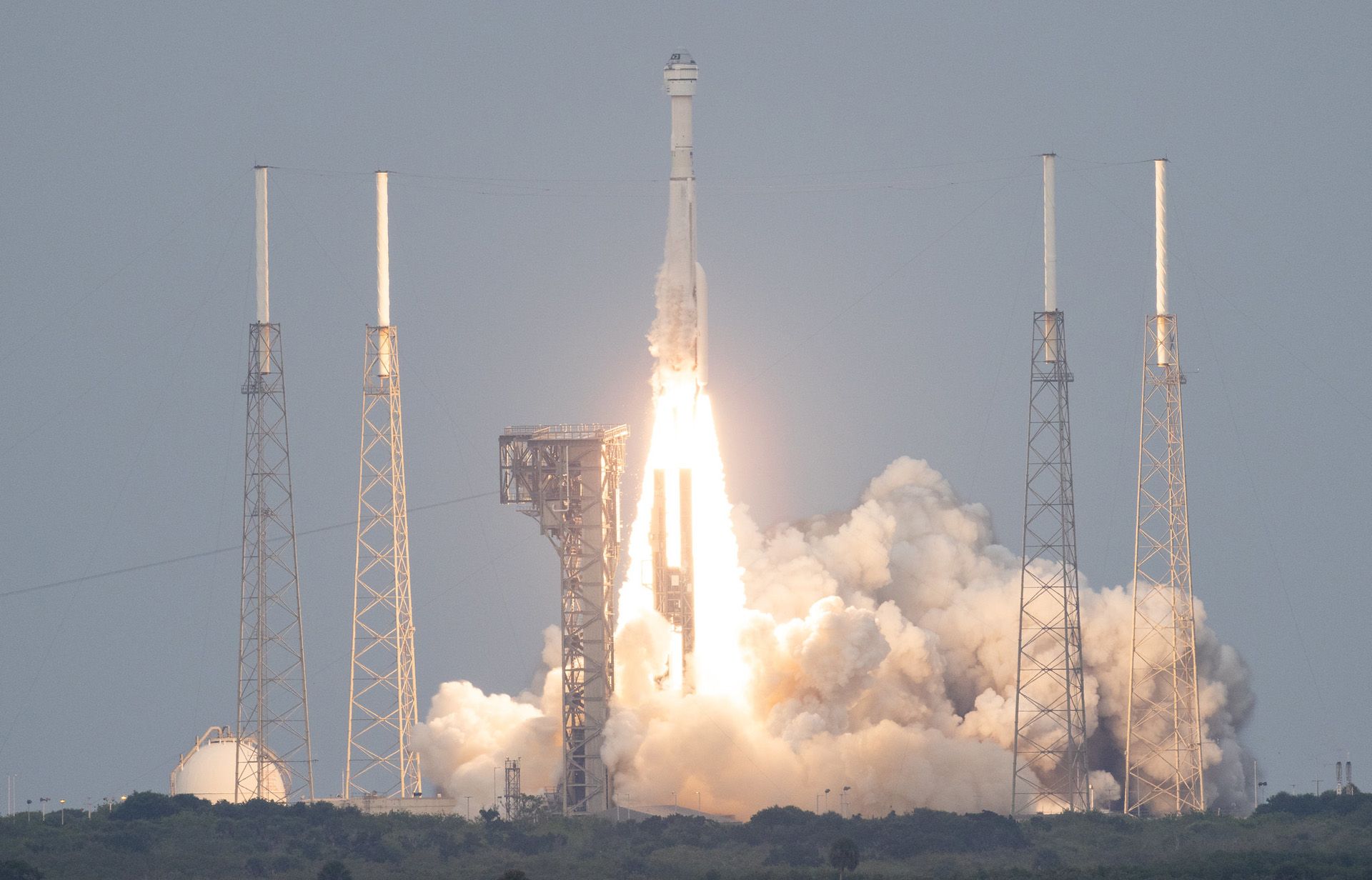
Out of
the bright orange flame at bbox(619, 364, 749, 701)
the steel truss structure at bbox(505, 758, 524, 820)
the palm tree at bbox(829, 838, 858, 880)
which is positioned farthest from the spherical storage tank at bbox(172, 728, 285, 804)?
the palm tree at bbox(829, 838, 858, 880)

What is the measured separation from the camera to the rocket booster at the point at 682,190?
118188mm

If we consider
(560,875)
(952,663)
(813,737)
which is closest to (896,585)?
(952,663)

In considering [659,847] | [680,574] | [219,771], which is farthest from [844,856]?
[219,771]

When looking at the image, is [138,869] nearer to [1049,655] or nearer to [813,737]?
[813,737]

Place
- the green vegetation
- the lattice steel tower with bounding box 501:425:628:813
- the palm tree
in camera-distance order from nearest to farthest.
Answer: the green vegetation, the palm tree, the lattice steel tower with bounding box 501:425:628:813

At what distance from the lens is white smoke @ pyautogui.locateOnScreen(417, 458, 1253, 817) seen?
116 m

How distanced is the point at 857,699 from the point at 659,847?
9.75 metres

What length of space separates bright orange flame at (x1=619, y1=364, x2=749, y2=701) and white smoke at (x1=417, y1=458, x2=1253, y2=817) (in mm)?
751

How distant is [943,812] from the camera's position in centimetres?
11488

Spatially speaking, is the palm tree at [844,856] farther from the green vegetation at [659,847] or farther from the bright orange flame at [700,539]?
the bright orange flame at [700,539]

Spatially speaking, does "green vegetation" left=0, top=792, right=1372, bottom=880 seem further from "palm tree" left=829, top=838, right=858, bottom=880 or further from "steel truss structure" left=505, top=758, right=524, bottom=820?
"steel truss structure" left=505, top=758, right=524, bottom=820

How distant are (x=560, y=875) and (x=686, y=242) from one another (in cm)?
2037

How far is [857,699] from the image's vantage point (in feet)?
390

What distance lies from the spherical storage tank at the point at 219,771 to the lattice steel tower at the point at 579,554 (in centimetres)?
926
